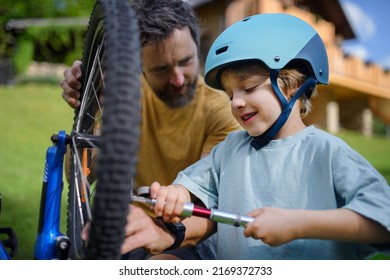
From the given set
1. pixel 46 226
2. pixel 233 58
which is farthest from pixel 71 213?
pixel 233 58

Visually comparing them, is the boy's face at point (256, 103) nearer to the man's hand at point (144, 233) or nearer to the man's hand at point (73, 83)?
the man's hand at point (144, 233)

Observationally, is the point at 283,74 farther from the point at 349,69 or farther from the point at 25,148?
the point at 349,69

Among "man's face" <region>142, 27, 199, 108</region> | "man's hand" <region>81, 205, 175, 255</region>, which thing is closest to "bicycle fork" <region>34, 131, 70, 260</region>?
"man's hand" <region>81, 205, 175, 255</region>

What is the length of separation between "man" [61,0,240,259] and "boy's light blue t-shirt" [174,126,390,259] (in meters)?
0.57

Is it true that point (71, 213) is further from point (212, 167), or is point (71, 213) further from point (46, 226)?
point (212, 167)

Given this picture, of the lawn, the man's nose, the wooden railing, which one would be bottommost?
the lawn

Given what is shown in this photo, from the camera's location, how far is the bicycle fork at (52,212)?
119 centimetres

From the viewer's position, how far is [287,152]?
1374 millimetres

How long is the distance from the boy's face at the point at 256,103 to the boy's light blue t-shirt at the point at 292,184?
0.25 feet

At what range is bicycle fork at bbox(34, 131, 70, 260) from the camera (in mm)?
1191

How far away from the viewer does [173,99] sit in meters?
2.19

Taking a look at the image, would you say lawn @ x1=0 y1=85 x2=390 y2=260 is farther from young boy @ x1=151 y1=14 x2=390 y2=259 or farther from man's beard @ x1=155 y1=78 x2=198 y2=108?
young boy @ x1=151 y1=14 x2=390 y2=259

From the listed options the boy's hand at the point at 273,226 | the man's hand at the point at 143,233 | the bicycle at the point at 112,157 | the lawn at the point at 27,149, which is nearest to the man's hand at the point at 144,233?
the man's hand at the point at 143,233
